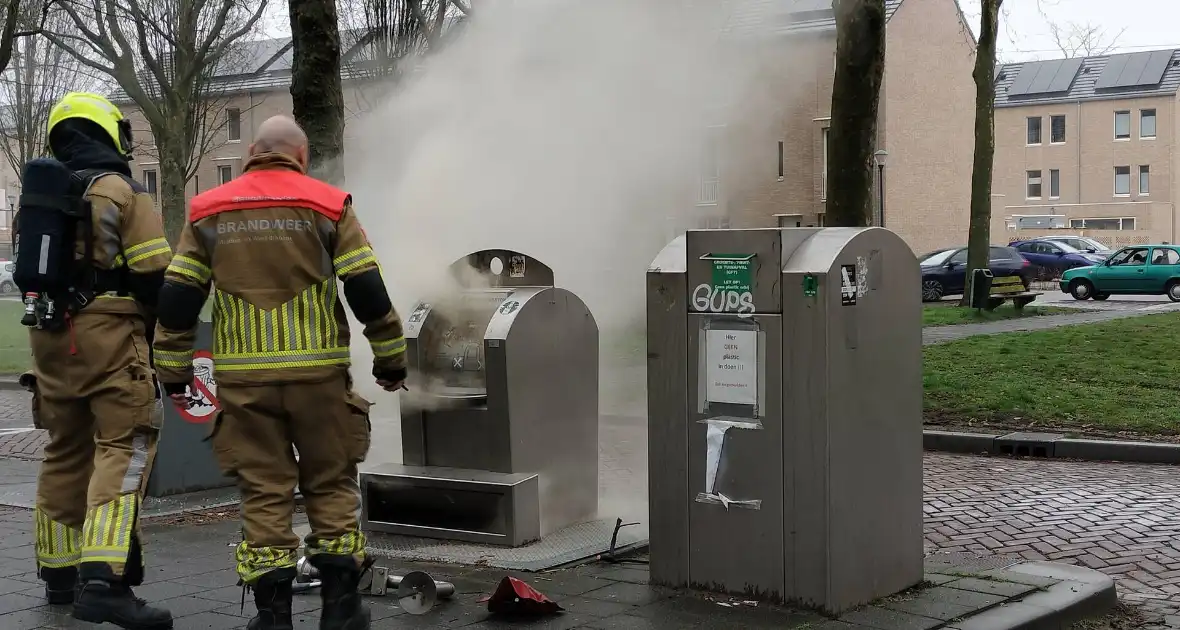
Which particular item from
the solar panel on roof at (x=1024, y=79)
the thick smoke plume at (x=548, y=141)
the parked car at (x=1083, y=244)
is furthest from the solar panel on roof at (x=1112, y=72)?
the thick smoke plume at (x=548, y=141)

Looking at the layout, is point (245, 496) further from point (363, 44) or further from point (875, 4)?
point (363, 44)

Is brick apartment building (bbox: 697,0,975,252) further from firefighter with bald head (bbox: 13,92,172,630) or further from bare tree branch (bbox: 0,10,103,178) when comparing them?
bare tree branch (bbox: 0,10,103,178)

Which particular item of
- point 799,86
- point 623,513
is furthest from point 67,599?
point 799,86

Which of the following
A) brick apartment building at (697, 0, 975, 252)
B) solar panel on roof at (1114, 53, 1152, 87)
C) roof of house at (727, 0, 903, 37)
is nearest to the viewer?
roof of house at (727, 0, 903, 37)

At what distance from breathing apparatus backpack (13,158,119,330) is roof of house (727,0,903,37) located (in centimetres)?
528

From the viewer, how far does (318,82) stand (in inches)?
295

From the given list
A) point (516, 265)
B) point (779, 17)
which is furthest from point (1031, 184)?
point (516, 265)

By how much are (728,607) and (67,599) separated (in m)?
2.33

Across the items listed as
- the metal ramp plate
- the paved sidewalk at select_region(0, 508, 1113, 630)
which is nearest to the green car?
the paved sidewalk at select_region(0, 508, 1113, 630)

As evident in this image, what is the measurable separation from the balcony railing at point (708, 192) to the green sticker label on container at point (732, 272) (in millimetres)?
5384

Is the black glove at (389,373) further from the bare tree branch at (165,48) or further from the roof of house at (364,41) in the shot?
the bare tree branch at (165,48)

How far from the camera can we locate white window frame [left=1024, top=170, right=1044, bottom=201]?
5559 cm

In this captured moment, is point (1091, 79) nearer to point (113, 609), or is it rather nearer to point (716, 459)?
point (716, 459)

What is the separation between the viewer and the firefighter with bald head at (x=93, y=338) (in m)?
4.13
